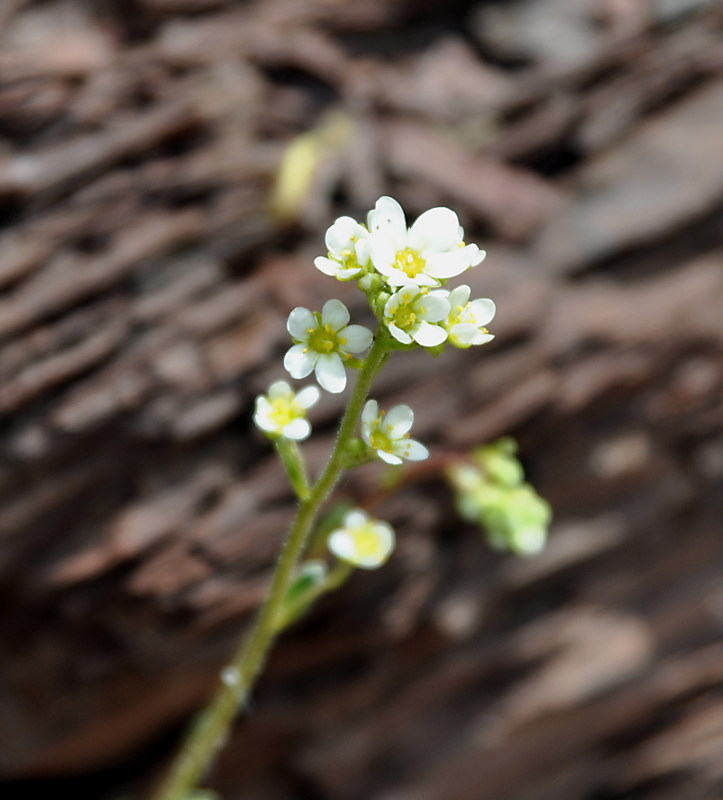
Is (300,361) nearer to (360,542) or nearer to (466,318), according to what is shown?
(466,318)

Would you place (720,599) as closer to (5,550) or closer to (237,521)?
(237,521)

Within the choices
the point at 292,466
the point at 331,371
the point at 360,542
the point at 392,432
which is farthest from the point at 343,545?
the point at 331,371

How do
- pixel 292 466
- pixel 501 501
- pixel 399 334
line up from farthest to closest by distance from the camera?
pixel 501 501, pixel 292 466, pixel 399 334

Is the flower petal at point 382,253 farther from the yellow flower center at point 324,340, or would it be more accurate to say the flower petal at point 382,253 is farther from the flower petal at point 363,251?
the yellow flower center at point 324,340

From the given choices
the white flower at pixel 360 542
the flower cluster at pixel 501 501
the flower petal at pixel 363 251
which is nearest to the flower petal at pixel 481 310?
the flower petal at pixel 363 251

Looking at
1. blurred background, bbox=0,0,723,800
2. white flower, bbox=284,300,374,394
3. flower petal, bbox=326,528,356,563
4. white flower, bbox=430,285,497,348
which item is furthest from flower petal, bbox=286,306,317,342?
blurred background, bbox=0,0,723,800

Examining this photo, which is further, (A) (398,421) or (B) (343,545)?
(B) (343,545)
